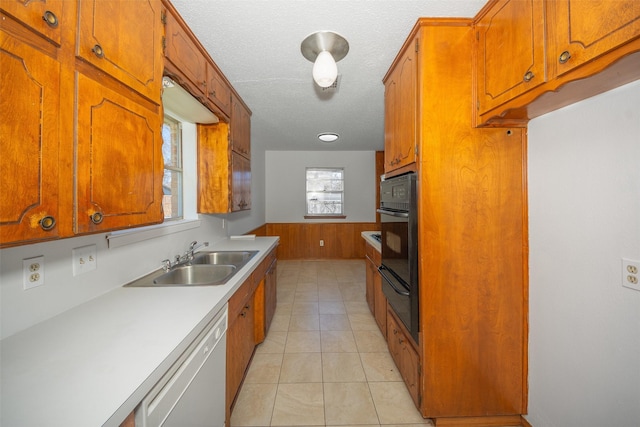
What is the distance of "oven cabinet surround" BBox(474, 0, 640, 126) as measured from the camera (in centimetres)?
77

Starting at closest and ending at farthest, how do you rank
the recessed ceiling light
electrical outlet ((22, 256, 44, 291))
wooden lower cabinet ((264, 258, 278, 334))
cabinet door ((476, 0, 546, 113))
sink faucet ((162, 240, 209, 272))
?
1. electrical outlet ((22, 256, 44, 291))
2. cabinet door ((476, 0, 546, 113))
3. sink faucet ((162, 240, 209, 272))
4. wooden lower cabinet ((264, 258, 278, 334))
5. the recessed ceiling light

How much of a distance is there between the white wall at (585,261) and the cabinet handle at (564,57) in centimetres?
31

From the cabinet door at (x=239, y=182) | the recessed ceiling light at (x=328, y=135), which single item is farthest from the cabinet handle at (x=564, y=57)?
the recessed ceiling light at (x=328, y=135)

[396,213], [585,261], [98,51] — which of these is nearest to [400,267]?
[396,213]

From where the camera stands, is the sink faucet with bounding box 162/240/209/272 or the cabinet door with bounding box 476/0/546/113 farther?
the sink faucet with bounding box 162/240/209/272

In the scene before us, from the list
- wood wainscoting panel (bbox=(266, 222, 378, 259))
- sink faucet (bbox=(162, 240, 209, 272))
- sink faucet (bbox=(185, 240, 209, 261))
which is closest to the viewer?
sink faucet (bbox=(162, 240, 209, 272))

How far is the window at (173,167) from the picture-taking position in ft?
6.88

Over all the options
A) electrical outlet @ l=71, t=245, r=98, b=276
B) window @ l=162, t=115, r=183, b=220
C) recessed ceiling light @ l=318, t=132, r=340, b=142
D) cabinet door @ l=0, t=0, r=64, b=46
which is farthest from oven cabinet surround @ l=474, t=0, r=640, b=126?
recessed ceiling light @ l=318, t=132, r=340, b=142

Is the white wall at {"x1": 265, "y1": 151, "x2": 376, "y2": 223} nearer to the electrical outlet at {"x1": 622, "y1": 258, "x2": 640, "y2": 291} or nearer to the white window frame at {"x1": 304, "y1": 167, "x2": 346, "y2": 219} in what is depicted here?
the white window frame at {"x1": 304, "y1": 167, "x2": 346, "y2": 219}

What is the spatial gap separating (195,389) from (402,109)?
6.09ft

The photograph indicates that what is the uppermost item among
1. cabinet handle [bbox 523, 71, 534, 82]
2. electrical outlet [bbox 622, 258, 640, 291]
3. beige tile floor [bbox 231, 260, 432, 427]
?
cabinet handle [bbox 523, 71, 534, 82]

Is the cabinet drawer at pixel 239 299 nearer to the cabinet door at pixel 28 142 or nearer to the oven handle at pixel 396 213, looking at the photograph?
the cabinet door at pixel 28 142

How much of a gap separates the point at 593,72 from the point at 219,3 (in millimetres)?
1674

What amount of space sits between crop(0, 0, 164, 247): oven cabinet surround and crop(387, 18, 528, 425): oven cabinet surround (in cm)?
137
